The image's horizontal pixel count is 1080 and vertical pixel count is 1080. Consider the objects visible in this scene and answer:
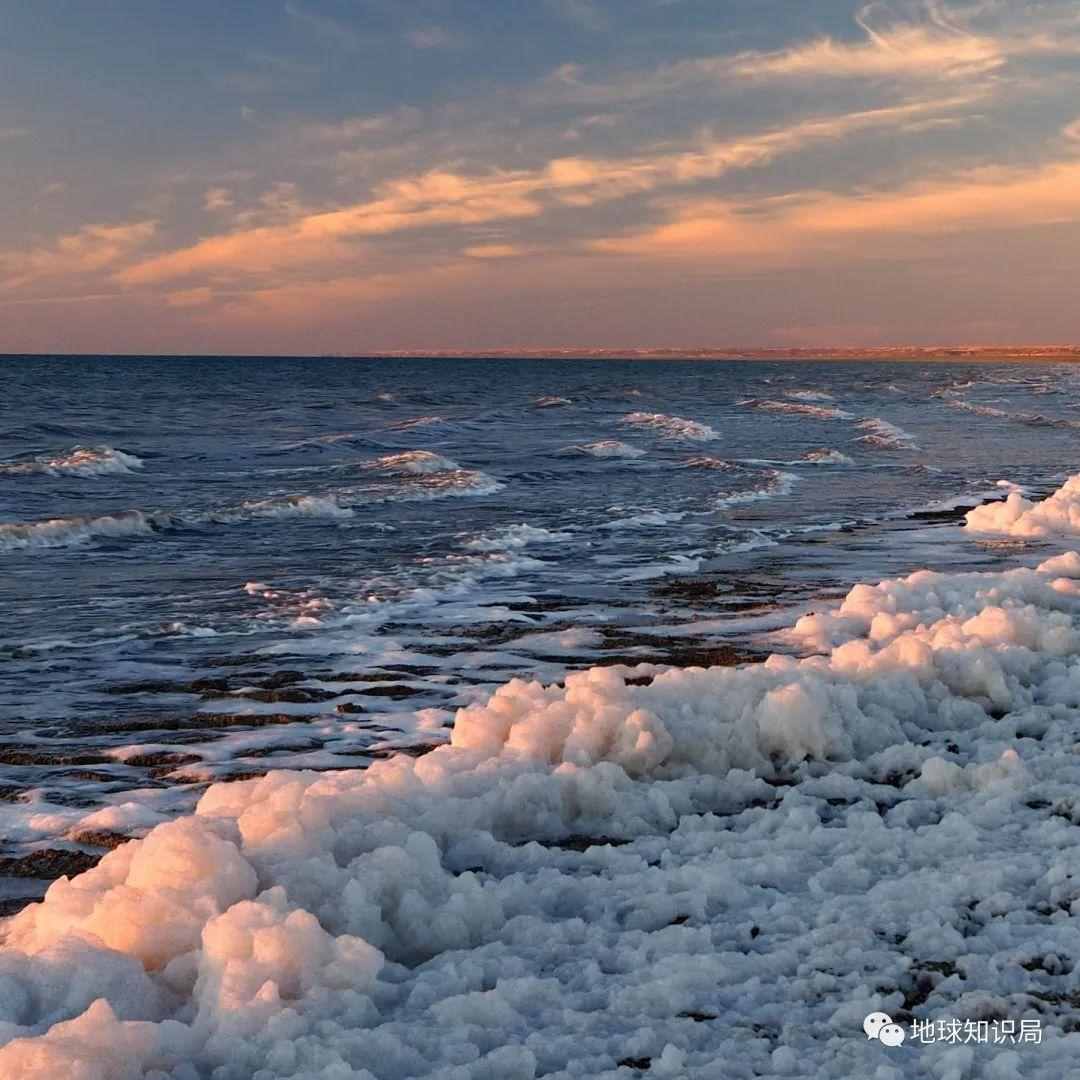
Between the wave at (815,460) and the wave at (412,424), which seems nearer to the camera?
the wave at (815,460)

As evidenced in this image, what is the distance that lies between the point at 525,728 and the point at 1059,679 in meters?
3.25

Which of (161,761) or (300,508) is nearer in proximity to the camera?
(161,761)

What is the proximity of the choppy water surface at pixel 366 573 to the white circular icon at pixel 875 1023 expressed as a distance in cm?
318

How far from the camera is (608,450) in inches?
1224

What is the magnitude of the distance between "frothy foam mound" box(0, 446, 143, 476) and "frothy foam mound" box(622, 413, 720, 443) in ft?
53.8

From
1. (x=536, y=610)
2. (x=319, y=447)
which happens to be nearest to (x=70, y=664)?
(x=536, y=610)

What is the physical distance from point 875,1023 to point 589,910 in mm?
1079

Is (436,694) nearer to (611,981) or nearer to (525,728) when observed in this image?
(525,728)

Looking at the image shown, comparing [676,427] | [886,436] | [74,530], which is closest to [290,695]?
[74,530]

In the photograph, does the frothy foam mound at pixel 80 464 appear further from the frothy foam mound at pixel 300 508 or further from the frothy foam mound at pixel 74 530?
the frothy foam mound at pixel 74 530

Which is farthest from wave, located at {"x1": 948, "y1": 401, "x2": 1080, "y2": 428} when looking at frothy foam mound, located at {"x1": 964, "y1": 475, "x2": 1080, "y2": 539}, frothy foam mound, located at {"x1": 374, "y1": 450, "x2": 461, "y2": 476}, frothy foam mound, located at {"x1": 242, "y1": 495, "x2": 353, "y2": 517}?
frothy foam mound, located at {"x1": 242, "y1": 495, "x2": 353, "y2": 517}

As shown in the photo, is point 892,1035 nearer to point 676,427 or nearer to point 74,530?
point 74,530

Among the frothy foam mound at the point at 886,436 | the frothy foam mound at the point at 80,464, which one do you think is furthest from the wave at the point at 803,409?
the frothy foam mound at the point at 80,464

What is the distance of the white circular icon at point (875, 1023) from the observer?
3.32 m
